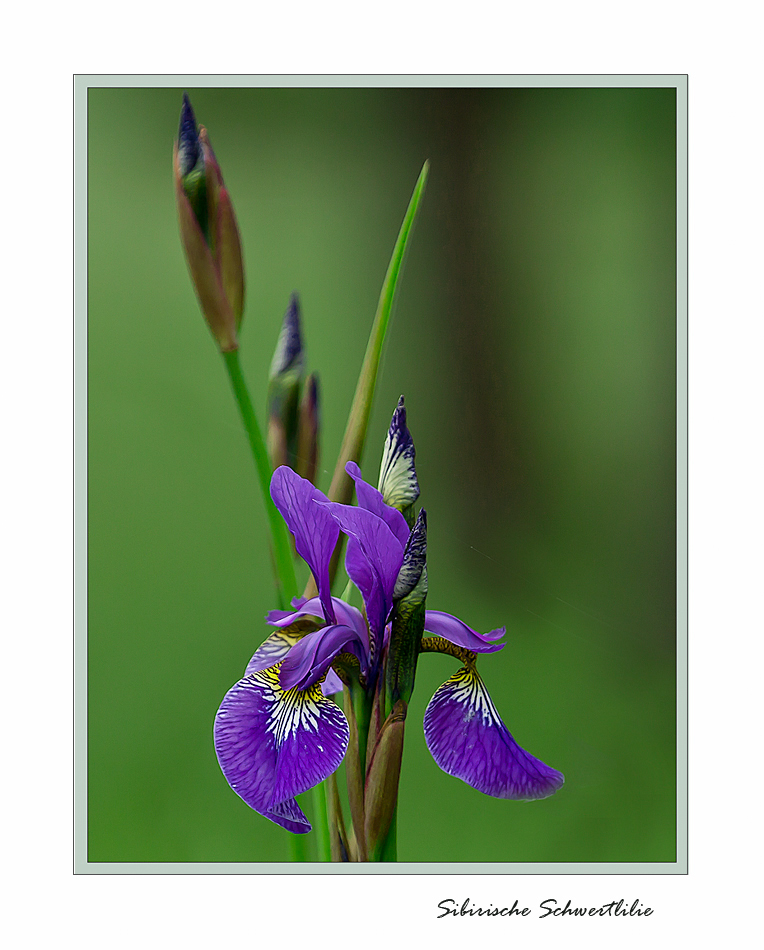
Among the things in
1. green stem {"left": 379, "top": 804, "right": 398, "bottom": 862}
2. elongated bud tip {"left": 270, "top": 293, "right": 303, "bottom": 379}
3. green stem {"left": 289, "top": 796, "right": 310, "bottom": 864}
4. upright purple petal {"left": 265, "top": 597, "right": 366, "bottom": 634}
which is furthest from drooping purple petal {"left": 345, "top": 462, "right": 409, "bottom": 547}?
green stem {"left": 289, "top": 796, "right": 310, "bottom": 864}

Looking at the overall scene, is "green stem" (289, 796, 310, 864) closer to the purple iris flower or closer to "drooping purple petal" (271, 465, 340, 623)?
the purple iris flower

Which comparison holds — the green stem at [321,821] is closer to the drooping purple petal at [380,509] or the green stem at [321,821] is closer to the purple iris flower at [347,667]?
the purple iris flower at [347,667]

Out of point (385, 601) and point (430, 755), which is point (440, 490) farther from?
point (430, 755)

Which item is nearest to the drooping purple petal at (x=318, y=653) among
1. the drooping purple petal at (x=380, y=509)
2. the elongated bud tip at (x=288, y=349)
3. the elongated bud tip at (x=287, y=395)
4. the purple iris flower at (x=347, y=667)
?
the purple iris flower at (x=347, y=667)

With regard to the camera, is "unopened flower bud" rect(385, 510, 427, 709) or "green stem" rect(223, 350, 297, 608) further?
"green stem" rect(223, 350, 297, 608)
